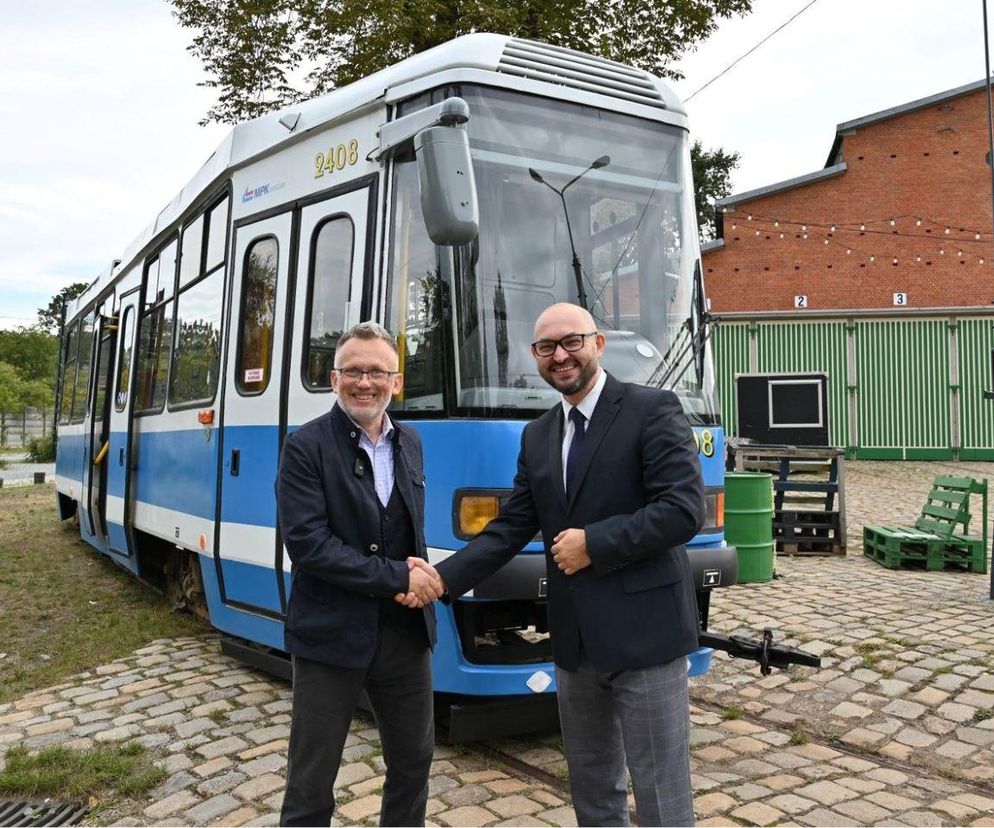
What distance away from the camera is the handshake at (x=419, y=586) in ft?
8.93

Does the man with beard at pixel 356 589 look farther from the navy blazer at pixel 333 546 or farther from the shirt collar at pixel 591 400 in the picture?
the shirt collar at pixel 591 400

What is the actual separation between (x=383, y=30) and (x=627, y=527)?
478 inches

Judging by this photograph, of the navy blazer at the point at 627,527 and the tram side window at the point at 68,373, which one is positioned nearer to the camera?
the navy blazer at the point at 627,527

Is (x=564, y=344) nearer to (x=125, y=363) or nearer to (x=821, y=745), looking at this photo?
(x=821, y=745)

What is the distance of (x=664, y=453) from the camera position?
8.55ft

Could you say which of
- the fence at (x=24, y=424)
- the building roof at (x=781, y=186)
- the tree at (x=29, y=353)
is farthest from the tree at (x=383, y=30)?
the tree at (x=29, y=353)

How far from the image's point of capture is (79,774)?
416cm

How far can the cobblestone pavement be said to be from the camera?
3.79 metres

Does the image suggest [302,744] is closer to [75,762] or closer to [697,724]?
[75,762]

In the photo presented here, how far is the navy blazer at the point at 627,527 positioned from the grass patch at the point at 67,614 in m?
4.37

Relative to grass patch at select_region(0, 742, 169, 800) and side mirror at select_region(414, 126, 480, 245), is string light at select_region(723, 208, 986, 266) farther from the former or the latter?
grass patch at select_region(0, 742, 169, 800)

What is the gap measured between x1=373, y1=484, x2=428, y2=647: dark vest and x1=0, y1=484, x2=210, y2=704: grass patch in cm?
389

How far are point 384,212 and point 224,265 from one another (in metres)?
1.85

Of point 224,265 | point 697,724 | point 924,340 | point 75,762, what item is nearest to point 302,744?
point 75,762
